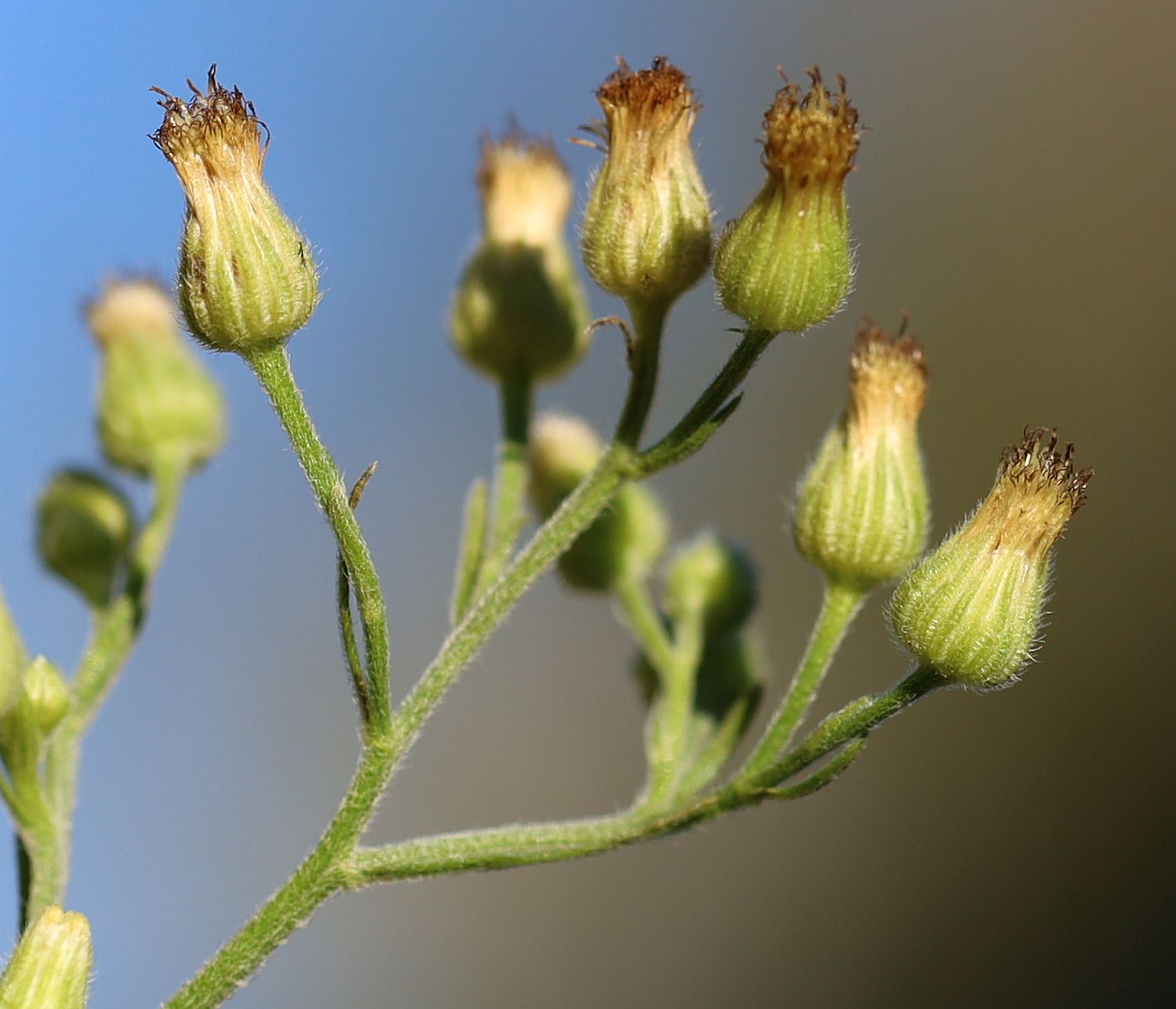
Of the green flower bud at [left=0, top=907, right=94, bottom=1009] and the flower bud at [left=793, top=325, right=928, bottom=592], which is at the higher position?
the flower bud at [left=793, top=325, right=928, bottom=592]

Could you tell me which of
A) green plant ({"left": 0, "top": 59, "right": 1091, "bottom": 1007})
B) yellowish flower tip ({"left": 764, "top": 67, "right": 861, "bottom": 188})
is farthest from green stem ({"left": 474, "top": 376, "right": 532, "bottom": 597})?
yellowish flower tip ({"left": 764, "top": 67, "right": 861, "bottom": 188})

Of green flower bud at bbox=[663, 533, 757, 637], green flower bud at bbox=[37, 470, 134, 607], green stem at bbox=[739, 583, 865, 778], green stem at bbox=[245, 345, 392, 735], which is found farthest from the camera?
green flower bud at bbox=[663, 533, 757, 637]

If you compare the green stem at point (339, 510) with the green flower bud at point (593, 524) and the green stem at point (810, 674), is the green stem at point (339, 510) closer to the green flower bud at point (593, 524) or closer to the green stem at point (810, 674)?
the green stem at point (810, 674)

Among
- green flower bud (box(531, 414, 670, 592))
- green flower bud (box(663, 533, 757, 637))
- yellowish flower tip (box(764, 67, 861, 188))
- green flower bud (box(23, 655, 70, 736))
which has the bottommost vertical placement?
green flower bud (box(23, 655, 70, 736))

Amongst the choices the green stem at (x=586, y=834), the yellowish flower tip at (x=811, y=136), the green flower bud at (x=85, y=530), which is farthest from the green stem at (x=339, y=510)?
the green flower bud at (x=85, y=530)

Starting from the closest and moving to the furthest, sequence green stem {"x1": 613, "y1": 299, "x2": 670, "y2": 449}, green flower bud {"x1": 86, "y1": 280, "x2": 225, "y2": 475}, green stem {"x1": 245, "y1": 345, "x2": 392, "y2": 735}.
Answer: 1. green stem {"x1": 245, "y1": 345, "x2": 392, "y2": 735}
2. green stem {"x1": 613, "y1": 299, "x2": 670, "y2": 449}
3. green flower bud {"x1": 86, "y1": 280, "x2": 225, "y2": 475}

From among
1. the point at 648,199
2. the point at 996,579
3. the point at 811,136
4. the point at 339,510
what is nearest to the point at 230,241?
the point at 339,510

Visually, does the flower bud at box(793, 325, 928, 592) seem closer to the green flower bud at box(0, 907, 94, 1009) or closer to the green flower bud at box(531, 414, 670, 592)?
the green flower bud at box(531, 414, 670, 592)

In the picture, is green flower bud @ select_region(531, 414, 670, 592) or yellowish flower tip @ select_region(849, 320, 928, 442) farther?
green flower bud @ select_region(531, 414, 670, 592)
